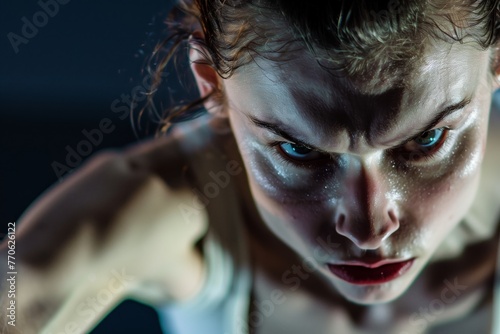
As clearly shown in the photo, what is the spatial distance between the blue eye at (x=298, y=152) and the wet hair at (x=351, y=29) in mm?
54

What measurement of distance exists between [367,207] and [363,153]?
0.03 metres

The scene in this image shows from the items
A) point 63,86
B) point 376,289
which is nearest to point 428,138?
point 376,289

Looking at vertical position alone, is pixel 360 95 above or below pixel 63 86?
above

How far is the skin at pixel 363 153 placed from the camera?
377mm

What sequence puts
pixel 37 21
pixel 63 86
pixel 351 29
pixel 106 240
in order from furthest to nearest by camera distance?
pixel 63 86 → pixel 37 21 → pixel 106 240 → pixel 351 29

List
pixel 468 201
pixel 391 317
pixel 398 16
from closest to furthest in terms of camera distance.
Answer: pixel 398 16
pixel 468 201
pixel 391 317

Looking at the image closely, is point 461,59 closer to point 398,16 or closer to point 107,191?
point 398,16

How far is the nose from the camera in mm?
403

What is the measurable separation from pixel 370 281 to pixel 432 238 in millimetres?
46

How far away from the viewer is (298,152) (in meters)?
0.42

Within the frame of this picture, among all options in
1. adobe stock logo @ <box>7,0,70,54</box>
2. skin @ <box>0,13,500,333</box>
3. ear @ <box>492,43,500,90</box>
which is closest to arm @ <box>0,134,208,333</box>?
skin @ <box>0,13,500,333</box>

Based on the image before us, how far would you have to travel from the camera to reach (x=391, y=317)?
0.56 m

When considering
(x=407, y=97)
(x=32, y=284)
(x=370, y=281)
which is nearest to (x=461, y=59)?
(x=407, y=97)

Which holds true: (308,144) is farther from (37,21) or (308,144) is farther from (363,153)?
(37,21)
